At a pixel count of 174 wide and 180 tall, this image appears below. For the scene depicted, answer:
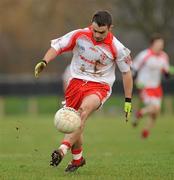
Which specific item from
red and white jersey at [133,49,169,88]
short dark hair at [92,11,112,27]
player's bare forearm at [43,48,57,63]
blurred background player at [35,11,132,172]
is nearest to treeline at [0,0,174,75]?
red and white jersey at [133,49,169,88]

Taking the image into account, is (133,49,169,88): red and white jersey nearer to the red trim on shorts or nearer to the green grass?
the green grass

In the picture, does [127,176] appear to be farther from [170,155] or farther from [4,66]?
[4,66]

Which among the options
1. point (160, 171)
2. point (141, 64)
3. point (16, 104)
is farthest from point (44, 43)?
point (160, 171)

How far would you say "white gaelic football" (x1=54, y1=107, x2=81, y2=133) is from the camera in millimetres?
10875

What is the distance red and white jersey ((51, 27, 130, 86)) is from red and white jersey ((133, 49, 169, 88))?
10.8m

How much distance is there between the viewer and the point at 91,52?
11.7m

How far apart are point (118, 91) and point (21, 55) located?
1012cm

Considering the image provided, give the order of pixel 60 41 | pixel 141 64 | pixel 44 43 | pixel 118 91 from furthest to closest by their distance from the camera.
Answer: pixel 44 43 < pixel 118 91 < pixel 141 64 < pixel 60 41

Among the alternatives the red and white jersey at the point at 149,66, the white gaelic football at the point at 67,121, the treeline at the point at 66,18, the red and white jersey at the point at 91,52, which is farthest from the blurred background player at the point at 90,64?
the treeline at the point at 66,18

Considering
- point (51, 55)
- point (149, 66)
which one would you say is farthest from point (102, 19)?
point (149, 66)

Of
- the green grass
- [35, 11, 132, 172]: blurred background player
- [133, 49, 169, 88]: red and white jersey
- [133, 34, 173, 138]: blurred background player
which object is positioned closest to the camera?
the green grass

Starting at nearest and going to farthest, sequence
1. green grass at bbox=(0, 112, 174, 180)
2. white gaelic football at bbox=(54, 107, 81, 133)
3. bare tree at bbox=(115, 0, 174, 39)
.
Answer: white gaelic football at bbox=(54, 107, 81, 133) → green grass at bbox=(0, 112, 174, 180) → bare tree at bbox=(115, 0, 174, 39)

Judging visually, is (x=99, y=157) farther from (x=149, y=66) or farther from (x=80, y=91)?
(x=149, y=66)

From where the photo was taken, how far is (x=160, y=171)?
11.4m
